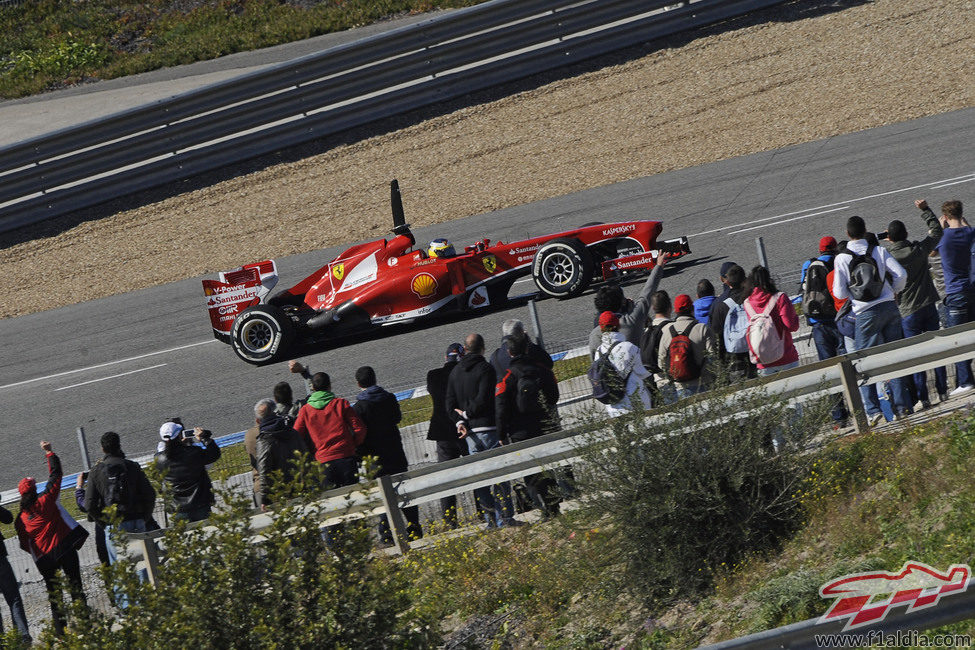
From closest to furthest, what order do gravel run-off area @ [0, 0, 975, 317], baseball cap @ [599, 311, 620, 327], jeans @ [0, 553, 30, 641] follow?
baseball cap @ [599, 311, 620, 327] → jeans @ [0, 553, 30, 641] → gravel run-off area @ [0, 0, 975, 317]

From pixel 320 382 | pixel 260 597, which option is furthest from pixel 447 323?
pixel 260 597

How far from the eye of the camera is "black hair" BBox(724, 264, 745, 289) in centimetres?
857

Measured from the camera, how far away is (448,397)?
8.57 m

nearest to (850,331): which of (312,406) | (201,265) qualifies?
(312,406)

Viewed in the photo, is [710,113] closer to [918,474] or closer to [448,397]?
[448,397]

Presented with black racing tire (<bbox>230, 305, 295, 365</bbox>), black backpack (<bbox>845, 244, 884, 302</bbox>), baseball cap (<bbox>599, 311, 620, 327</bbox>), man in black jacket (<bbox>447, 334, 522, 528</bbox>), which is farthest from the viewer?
black racing tire (<bbox>230, 305, 295, 365</bbox>)

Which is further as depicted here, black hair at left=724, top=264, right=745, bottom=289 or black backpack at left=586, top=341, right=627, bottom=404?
black hair at left=724, top=264, right=745, bottom=289

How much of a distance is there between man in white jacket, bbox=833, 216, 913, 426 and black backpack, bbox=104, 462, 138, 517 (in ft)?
18.9

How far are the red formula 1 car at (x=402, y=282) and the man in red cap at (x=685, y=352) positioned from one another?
4.45 meters

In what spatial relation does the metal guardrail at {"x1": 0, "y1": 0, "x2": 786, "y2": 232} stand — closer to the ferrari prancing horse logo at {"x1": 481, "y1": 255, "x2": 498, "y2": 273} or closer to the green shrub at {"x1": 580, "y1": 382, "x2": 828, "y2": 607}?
the ferrari prancing horse logo at {"x1": 481, "y1": 255, "x2": 498, "y2": 273}

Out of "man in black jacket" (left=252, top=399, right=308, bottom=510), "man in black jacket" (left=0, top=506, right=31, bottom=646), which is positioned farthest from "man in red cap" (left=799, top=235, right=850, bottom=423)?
"man in black jacket" (left=0, top=506, right=31, bottom=646)

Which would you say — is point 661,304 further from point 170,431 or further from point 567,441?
point 170,431

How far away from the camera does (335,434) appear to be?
28.2ft

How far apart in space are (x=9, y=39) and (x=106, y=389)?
17.9 metres
